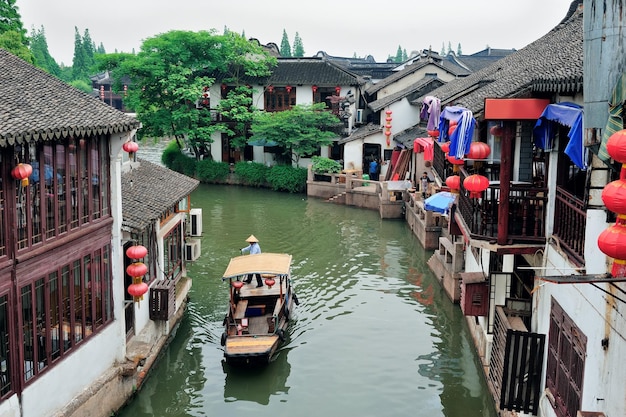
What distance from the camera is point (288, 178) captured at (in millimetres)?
42594

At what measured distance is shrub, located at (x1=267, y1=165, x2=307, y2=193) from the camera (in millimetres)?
42500

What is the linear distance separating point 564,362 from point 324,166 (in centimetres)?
3085

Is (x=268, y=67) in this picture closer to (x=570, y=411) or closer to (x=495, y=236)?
(x=495, y=236)

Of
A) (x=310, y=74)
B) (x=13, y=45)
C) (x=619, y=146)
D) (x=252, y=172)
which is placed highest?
(x=13, y=45)

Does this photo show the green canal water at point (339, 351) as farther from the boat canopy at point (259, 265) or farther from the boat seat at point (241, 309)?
the boat canopy at point (259, 265)

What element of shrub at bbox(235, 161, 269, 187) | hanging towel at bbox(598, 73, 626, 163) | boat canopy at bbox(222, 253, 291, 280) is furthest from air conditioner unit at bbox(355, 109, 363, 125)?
hanging towel at bbox(598, 73, 626, 163)

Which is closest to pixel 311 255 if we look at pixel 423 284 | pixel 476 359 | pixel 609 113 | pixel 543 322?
pixel 423 284

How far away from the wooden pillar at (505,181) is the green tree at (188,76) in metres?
33.5

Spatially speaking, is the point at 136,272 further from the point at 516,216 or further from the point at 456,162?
the point at 456,162

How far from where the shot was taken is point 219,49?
4469 cm

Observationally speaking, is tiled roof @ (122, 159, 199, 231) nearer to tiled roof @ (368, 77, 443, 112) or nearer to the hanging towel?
the hanging towel

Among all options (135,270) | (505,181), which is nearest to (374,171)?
(135,270)

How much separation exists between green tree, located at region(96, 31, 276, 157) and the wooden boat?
87.5 feet

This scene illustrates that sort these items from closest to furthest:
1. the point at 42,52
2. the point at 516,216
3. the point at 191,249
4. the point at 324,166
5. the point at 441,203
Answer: the point at 516,216 → the point at 191,249 → the point at 441,203 → the point at 324,166 → the point at 42,52
